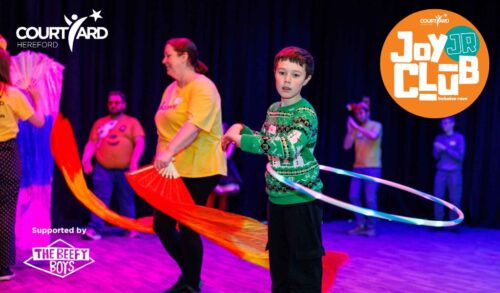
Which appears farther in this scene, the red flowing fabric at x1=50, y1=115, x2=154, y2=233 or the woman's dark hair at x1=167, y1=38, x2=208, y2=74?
the red flowing fabric at x1=50, y1=115, x2=154, y2=233

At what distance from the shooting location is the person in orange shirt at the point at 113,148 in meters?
7.36

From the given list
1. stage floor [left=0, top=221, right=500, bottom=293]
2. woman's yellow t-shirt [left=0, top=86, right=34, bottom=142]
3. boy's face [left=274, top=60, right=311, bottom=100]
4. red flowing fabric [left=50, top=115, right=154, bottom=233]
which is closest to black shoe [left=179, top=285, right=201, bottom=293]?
stage floor [left=0, top=221, right=500, bottom=293]

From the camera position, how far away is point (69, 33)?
25.9 ft

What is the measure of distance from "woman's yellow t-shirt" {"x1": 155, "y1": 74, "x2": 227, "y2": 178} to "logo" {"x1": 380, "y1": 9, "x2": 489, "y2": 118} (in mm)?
5475

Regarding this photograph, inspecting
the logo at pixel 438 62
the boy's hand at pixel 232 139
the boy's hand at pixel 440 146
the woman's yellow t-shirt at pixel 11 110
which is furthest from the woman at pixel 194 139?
the logo at pixel 438 62

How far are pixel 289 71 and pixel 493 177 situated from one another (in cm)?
710

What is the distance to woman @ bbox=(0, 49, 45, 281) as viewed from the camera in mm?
4852

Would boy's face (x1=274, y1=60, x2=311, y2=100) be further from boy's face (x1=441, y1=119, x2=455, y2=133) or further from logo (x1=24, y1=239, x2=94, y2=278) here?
boy's face (x1=441, y1=119, x2=455, y2=133)

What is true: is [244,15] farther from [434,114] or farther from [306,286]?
[306,286]

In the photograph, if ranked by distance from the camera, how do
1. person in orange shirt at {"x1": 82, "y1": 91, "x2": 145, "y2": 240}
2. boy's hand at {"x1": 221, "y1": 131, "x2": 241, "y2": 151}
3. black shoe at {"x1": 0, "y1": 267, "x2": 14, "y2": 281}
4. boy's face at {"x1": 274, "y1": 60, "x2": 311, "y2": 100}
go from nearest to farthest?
boy's hand at {"x1": 221, "y1": 131, "x2": 241, "y2": 151} → boy's face at {"x1": 274, "y1": 60, "x2": 311, "y2": 100} → black shoe at {"x1": 0, "y1": 267, "x2": 14, "y2": 281} → person in orange shirt at {"x1": 82, "y1": 91, "x2": 145, "y2": 240}

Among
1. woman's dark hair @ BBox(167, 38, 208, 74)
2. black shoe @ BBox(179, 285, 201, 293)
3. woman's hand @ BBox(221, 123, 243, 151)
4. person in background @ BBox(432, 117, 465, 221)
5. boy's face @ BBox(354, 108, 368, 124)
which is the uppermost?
woman's dark hair @ BBox(167, 38, 208, 74)

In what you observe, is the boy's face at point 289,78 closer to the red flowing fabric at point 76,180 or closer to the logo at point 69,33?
the red flowing fabric at point 76,180

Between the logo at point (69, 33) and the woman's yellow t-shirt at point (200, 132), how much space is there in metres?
3.61

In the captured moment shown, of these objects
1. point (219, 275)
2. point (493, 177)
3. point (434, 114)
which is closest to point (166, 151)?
point (219, 275)
